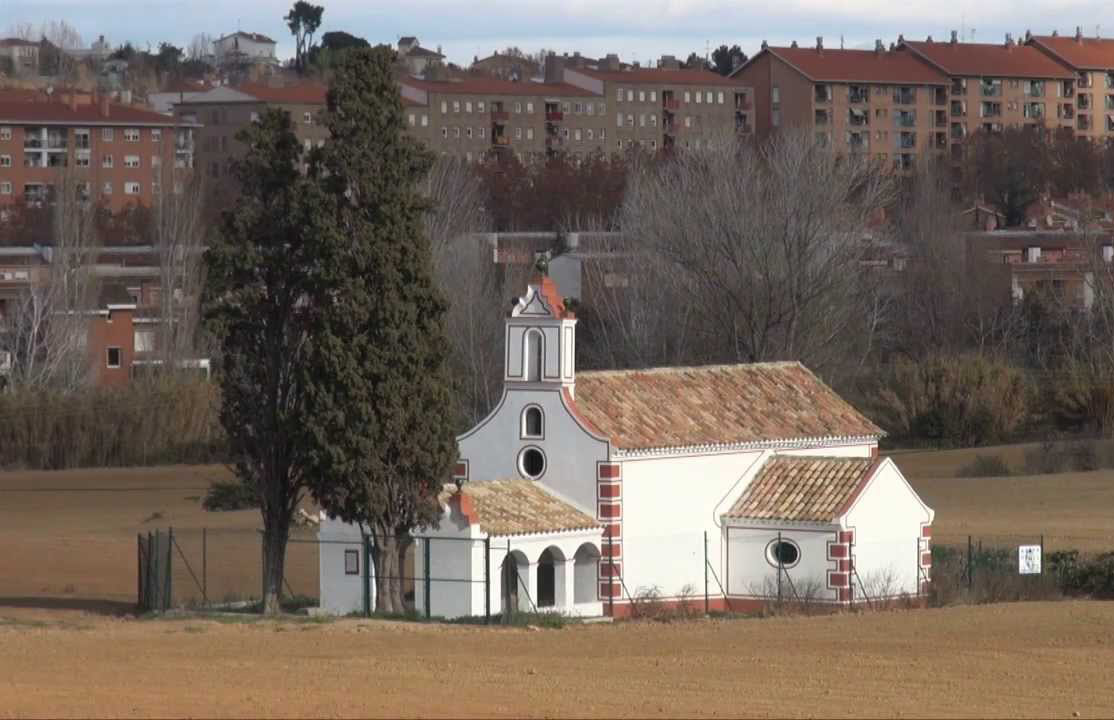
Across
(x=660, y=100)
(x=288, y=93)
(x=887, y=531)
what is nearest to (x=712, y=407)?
(x=887, y=531)

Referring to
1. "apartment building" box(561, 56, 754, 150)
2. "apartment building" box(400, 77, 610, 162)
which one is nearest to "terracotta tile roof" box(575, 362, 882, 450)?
"apartment building" box(400, 77, 610, 162)

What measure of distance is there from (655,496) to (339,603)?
730 centimetres

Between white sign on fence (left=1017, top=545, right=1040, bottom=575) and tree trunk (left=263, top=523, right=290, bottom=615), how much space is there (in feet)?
47.7

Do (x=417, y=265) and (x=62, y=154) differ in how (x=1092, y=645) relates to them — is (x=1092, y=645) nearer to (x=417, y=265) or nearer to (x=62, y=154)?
(x=417, y=265)

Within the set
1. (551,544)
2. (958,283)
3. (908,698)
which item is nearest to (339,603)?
(551,544)

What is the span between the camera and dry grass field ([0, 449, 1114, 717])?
1179 inches

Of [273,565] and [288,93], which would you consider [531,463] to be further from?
[288,93]

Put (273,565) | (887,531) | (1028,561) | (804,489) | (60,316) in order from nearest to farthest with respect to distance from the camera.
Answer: (273,565), (1028,561), (887,531), (804,489), (60,316)

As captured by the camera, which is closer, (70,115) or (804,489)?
(804,489)

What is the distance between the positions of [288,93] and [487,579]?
421 ft

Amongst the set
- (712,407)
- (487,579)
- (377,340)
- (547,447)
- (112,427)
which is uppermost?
(377,340)

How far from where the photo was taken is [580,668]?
114ft

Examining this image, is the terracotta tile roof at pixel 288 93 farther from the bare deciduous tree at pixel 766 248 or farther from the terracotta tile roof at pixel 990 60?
the bare deciduous tree at pixel 766 248

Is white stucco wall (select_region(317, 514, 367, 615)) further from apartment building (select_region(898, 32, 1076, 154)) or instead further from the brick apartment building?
apartment building (select_region(898, 32, 1076, 154))
